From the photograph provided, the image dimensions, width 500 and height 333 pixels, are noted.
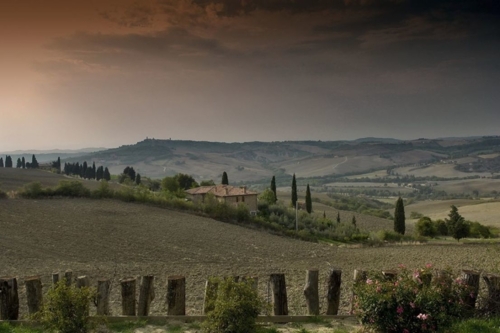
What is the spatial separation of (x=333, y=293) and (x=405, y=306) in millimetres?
2762

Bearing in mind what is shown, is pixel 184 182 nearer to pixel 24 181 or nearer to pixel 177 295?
pixel 24 181

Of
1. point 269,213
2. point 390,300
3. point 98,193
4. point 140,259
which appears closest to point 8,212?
point 98,193

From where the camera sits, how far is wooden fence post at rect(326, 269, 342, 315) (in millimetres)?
10203

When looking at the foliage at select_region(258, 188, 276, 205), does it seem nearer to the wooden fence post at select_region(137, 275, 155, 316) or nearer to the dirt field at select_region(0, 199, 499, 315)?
the dirt field at select_region(0, 199, 499, 315)

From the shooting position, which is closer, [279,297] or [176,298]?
[176,298]

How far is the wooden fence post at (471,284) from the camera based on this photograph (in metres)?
9.45

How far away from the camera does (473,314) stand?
374 inches

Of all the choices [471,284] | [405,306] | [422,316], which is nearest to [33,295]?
[405,306]

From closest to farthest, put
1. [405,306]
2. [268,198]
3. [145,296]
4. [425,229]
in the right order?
[405,306]
[145,296]
[425,229]
[268,198]

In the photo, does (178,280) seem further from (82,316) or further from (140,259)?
(140,259)

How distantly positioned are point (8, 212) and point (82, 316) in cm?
3814

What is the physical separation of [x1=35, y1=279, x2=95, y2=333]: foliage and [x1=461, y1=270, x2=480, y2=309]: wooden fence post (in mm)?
8030

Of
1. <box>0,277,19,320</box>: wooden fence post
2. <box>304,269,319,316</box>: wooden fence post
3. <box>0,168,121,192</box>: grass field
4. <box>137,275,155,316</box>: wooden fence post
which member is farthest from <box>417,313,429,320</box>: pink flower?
<box>0,168,121,192</box>: grass field

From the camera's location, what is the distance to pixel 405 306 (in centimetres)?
768
